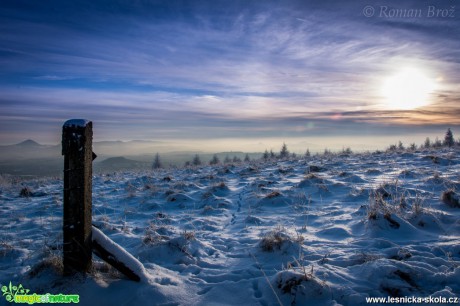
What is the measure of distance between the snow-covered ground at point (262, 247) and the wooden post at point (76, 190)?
401mm

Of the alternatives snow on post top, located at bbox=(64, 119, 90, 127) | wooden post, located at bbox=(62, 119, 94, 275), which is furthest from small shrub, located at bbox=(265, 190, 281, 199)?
snow on post top, located at bbox=(64, 119, 90, 127)

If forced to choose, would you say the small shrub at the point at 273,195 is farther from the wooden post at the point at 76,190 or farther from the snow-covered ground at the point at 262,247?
the wooden post at the point at 76,190

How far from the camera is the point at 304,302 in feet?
10.9

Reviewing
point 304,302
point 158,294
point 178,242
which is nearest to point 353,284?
point 304,302

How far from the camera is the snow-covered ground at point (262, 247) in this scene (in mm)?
3502

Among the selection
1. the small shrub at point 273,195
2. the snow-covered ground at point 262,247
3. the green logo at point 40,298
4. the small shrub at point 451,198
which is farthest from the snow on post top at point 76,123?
the small shrub at point 451,198

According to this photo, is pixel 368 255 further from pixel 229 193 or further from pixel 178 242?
pixel 229 193

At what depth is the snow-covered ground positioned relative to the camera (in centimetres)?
350

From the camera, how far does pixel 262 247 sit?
484cm

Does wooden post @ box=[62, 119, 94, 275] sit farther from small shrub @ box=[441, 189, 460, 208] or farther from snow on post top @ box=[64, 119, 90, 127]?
small shrub @ box=[441, 189, 460, 208]

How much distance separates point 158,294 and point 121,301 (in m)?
0.43

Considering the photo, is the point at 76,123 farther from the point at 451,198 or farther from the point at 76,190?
the point at 451,198

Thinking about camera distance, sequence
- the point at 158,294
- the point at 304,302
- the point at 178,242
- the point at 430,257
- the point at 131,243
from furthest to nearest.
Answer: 1. the point at 131,243
2. the point at 178,242
3. the point at 430,257
4. the point at 158,294
5. the point at 304,302

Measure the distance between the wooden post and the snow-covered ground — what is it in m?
0.40
